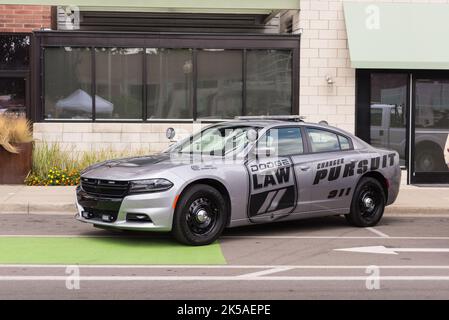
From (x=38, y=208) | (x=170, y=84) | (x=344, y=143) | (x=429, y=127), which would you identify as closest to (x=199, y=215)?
(x=344, y=143)

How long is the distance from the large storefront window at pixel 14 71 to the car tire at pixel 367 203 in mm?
Answer: 8740

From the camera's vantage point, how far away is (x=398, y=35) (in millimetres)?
14641

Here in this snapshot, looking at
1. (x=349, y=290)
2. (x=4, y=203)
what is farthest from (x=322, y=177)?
(x=4, y=203)

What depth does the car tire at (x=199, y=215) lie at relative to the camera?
26.1ft

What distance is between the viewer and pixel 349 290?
6164mm

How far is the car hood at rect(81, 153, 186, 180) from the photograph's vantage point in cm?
796

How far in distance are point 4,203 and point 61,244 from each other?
3467mm

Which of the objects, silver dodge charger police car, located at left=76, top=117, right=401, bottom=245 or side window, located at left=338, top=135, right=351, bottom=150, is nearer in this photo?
silver dodge charger police car, located at left=76, top=117, right=401, bottom=245

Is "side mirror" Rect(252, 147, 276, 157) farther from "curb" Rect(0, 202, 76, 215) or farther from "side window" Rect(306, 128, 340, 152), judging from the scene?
"curb" Rect(0, 202, 76, 215)

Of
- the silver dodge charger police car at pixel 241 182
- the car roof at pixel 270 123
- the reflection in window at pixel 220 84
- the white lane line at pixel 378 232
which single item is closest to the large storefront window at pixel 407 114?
the reflection in window at pixel 220 84

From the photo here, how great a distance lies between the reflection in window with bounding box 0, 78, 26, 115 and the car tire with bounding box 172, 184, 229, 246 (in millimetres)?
8604

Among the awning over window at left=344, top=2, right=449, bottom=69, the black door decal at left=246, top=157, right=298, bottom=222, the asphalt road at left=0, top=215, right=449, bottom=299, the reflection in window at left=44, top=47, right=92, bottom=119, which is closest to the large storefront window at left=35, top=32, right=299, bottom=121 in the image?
the reflection in window at left=44, top=47, right=92, bottom=119

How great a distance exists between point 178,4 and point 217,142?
6.79 m

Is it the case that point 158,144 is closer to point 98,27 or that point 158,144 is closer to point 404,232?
point 98,27
